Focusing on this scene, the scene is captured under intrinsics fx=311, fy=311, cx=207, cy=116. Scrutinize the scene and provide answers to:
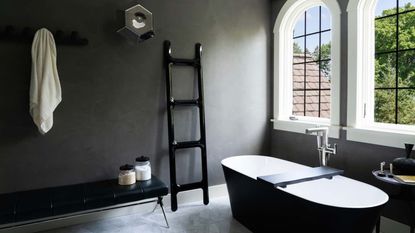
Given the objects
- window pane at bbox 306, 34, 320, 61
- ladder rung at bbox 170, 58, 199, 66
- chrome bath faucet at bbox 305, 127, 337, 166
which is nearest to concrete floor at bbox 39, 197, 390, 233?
chrome bath faucet at bbox 305, 127, 337, 166

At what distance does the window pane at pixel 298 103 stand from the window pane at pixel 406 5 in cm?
139

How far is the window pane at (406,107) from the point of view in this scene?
273 centimetres

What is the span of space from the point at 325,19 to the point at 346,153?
59.2 inches

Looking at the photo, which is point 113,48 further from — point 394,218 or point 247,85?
point 394,218

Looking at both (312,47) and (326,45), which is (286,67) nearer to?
(312,47)

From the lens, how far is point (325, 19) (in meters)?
3.48

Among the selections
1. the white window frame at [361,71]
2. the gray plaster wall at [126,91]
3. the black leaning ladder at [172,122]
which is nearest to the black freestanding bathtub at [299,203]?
the black leaning ladder at [172,122]

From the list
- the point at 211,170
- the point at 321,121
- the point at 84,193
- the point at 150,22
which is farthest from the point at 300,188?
the point at 150,22

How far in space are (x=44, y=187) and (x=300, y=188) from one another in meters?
2.41

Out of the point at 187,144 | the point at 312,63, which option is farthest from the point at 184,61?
the point at 312,63

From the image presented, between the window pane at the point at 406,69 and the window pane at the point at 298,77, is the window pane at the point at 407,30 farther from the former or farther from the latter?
the window pane at the point at 298,77

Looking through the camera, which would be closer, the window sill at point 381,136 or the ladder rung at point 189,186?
the window sill at point 381,136

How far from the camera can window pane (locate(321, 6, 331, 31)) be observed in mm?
3443

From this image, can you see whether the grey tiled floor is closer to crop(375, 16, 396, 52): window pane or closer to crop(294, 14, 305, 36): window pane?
crop(375, 16, 396, 52): window pane
